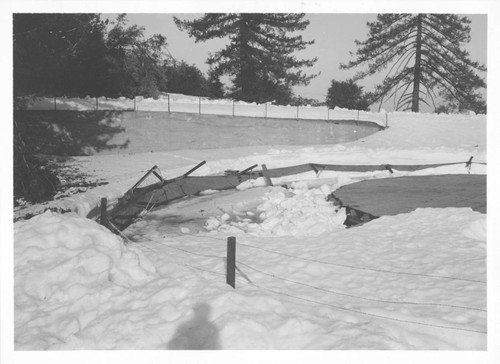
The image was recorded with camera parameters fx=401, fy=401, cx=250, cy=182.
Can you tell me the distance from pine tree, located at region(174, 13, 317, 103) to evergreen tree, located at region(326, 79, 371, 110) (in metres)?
4.96

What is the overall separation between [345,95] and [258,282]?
80.4 ft

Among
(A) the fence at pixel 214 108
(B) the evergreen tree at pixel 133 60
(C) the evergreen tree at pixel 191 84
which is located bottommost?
(A) the fence at pixel 214 108

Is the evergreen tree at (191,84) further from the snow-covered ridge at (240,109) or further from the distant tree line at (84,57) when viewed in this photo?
the distant tree line at (84,57)

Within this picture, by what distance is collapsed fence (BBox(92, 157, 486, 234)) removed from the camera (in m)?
9.49

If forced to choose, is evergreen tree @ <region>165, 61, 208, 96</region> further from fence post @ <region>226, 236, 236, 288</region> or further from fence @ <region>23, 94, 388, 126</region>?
fence post @ <region>226, 236, 236, 288</region>

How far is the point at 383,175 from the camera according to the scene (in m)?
13.8

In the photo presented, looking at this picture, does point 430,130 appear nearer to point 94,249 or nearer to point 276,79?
point 276,79

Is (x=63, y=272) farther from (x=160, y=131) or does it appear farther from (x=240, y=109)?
(x=240, y=109)

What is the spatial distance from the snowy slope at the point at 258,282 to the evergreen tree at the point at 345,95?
19.1 meters

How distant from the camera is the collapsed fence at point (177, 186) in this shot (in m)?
9.49

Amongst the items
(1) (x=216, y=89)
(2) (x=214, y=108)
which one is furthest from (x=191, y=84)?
(2) (x=214, y=108)

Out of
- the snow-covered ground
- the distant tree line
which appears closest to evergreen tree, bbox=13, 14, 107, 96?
the distant tree line

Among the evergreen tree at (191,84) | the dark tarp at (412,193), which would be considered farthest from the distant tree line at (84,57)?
the dark tarp at (412,193)
